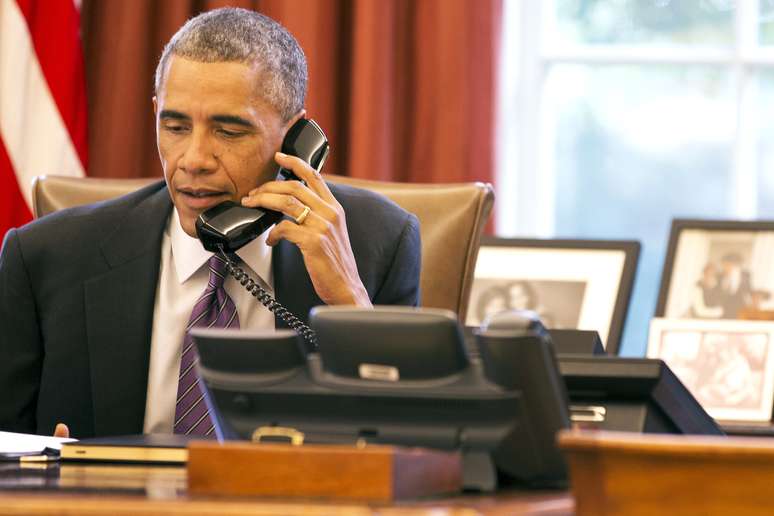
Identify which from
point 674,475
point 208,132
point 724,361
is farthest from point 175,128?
point 724,361

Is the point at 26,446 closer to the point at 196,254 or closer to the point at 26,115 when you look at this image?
the point at 196,254

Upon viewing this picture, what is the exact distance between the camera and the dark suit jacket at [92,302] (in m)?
2.12

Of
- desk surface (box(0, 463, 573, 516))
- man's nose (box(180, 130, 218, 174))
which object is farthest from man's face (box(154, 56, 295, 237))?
desk surface (box(0, 463, 573, 516))

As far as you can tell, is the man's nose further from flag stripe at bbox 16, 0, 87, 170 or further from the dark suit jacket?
flag stripe at bbox 16, 0, 87, 170

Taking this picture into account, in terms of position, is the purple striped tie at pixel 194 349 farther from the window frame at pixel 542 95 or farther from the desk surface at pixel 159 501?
the window frame at pixel 542 95

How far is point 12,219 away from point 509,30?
1.42 meters

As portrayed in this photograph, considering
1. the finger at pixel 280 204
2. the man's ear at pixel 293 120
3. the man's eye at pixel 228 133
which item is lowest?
the finger at pixel 280 204

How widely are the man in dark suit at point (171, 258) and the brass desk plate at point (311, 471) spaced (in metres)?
1.01

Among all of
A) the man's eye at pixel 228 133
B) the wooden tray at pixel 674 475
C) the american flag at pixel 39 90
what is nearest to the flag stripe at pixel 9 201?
the american flag at pixel 39 90

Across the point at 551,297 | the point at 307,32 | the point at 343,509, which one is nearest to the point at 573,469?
the point at 343,509

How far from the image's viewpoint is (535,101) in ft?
11.8

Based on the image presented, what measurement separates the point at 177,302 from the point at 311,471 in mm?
1202

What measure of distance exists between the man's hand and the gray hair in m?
0.13

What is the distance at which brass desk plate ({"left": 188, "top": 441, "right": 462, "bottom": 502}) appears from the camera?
3.34 feet
